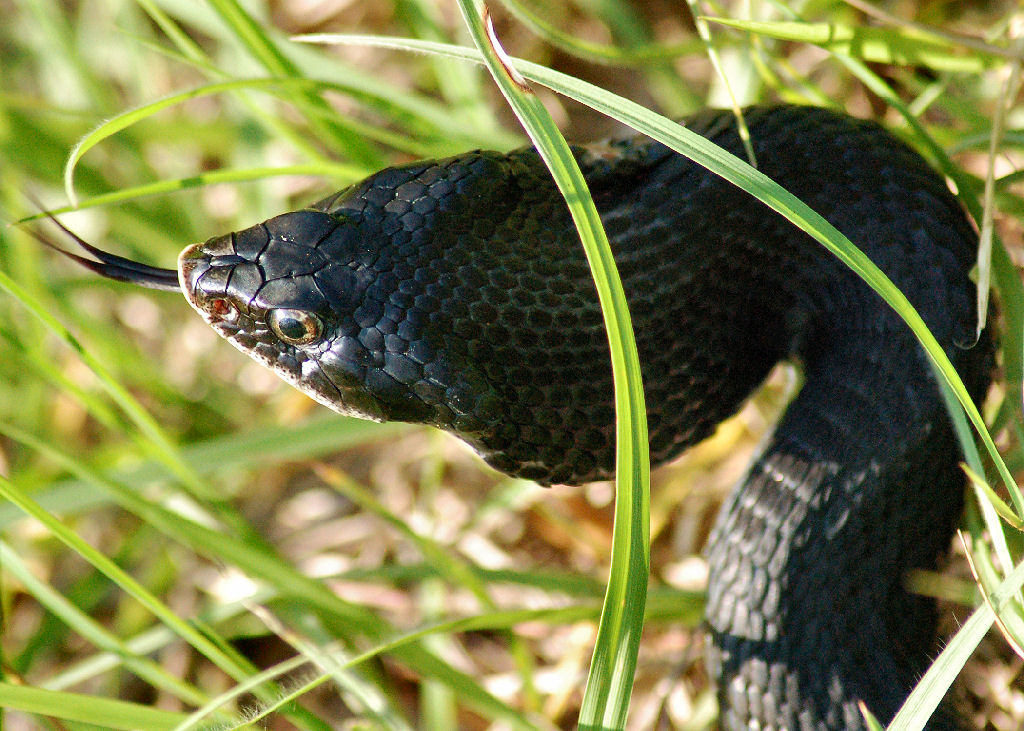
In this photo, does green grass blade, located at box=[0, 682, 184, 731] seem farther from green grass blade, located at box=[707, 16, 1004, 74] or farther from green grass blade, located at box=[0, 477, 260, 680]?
green grass blade, located at box=[707, 16, 1004, 74]

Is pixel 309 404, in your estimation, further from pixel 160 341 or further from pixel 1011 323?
pixel 1011 323

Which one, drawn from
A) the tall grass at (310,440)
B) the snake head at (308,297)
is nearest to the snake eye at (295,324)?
the snake head at (308,297)

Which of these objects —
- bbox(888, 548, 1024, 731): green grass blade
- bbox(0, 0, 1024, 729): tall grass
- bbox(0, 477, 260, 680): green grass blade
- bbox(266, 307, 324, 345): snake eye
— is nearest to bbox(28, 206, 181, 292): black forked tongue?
bbox(0, 0, 1024, 729): tall grass

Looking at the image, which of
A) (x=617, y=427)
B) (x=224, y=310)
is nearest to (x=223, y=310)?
(x=224, y=310)

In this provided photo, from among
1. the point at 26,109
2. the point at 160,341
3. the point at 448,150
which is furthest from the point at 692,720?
the point at 26,109

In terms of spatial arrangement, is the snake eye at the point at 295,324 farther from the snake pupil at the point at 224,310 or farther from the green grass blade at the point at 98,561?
the green grass blade at the point at 98,561

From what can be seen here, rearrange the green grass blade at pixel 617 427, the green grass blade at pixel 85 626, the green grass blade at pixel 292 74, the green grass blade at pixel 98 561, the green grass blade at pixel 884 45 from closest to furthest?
1. the green grass blade at pixel 617 427
2. the green grass blade at pixel 98 561
3. the green grass blade at pixel 884 45
4. the green grass blade at pixel 85 626
5. the green grass blade at pixel 292 74
